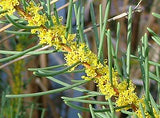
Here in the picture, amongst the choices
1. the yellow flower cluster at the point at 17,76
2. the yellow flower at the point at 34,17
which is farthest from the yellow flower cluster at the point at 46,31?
the yellow flower cluster at the point at 17,76

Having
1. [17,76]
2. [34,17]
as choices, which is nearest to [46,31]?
[34,17]

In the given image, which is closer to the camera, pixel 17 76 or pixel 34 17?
pixel 34 17

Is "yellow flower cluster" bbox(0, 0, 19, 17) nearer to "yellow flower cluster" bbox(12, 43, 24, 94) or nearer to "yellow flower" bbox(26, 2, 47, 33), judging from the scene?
"yellow flower" bbox(26, 2, 47, 33)

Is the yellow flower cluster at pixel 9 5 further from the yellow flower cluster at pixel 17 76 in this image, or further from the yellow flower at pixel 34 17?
the yellow flower cluster at pixel 17 76

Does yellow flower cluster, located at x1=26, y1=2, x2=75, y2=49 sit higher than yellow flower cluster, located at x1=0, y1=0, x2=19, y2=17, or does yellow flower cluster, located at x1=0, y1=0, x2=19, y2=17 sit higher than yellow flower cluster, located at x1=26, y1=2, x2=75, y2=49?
yellow flower cluster, located at x1=0, y1=0, x2=19, y2=17

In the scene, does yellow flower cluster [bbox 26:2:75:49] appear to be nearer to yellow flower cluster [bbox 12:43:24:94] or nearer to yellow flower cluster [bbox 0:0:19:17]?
yellow flower cluster [bbox 0:0:19:17]

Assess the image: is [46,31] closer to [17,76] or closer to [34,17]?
[34,17]

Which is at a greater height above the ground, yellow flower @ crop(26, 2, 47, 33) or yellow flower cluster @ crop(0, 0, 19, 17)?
yellow flower cluster @ crop(0, 0, 19, 17)

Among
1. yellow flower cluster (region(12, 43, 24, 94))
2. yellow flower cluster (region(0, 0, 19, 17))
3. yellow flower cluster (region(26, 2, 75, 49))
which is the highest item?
yellow flower cluster (region(0, 0, 19, 17))

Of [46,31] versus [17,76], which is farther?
[17,76]

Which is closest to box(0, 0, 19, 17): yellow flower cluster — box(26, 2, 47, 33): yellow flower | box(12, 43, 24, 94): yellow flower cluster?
box(26, 2, 47, 33): yellow flower

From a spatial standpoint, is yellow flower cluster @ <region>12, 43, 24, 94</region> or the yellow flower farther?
yellow flower cluster @ <region>12, 43, 24, 94</region>
